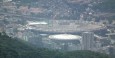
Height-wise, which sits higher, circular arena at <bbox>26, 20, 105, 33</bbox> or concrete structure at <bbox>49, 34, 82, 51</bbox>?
circular arena at <bbox>26, 20, 105, 33</bbox>

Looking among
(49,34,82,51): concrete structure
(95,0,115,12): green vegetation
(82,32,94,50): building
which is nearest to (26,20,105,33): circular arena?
(49,34,82,51): concrete structure

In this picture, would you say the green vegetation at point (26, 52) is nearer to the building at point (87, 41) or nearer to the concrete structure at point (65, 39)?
the building at point (87, 41)

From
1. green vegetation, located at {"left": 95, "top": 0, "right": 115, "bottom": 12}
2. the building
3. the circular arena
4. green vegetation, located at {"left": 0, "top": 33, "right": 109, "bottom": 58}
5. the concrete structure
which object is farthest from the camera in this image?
green vegetation, located at {"left": 95, "top": 0, "right": 115, "bottom": 12}

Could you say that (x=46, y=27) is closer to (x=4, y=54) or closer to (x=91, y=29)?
(x=91, y=29)

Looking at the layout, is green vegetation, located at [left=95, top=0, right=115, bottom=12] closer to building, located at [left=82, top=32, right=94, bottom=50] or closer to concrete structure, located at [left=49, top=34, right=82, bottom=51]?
concrete structure, located at [left=49, top=34, right=82, bottom=51]

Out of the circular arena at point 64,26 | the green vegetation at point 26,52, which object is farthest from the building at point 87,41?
the green vegetation at point 26,52

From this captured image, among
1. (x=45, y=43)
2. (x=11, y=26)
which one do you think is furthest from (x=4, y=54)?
(x=11, y=26)

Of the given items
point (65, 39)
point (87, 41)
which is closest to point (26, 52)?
point (87, 41)
